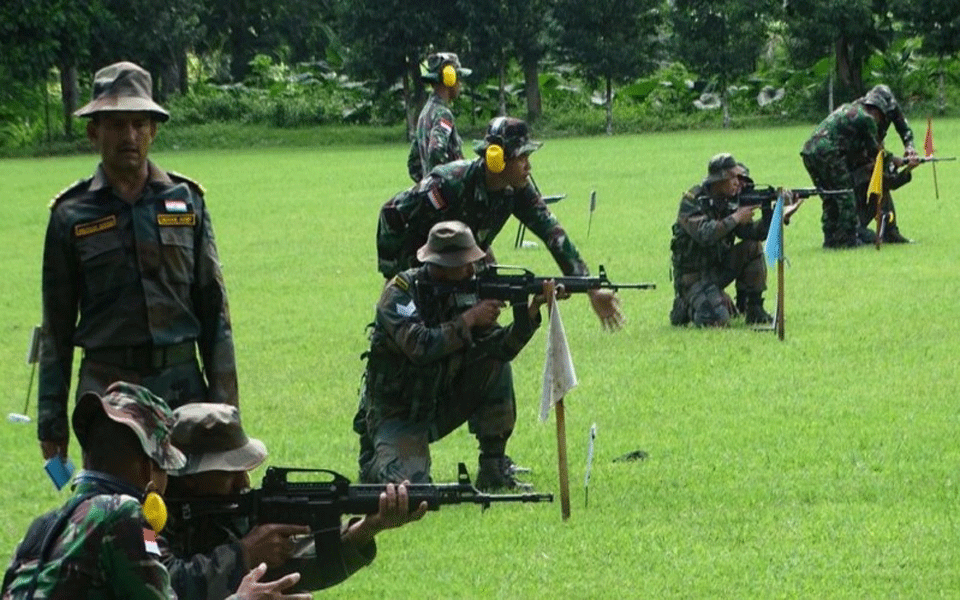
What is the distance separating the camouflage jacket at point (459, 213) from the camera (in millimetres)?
11891

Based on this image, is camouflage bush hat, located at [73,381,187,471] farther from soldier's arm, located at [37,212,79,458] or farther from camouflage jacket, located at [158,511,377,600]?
soldier's arm, located at [37,212,79,458]

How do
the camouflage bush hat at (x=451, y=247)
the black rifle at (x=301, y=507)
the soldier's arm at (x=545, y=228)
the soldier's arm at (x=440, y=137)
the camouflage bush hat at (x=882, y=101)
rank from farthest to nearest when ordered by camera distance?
the camouflage bush hat at (x=882, y=101), the soldier's arm at (x=440, y=137), the soldier's arm at (x=545, y=228), the camouflage bush hat at (x=451, y=247), the black rifle at (x=301, y=507)

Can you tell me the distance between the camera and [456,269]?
Result: 10391 millimetres

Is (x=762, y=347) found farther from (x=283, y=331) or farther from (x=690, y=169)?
(x=690, y=169)

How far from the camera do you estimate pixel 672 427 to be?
1309 cm

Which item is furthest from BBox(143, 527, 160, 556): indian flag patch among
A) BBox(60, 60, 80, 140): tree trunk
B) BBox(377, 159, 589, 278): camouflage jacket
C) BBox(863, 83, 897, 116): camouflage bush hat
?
BBox(60, 60, 80, 140): tree trunk

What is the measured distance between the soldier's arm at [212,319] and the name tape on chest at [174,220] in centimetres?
7

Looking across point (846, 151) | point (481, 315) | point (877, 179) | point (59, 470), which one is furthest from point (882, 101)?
point (59, 470)

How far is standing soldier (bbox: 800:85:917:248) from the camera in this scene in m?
22.9

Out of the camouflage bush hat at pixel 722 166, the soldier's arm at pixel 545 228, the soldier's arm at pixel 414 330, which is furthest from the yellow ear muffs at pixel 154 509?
the camouflage bush hat at pixel 722 166

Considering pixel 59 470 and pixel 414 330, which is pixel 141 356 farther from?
pixel 414 330

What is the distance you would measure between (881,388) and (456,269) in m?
4.86

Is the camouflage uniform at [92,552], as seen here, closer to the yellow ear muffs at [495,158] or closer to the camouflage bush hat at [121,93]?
the camouflage bush hat at [121,93]

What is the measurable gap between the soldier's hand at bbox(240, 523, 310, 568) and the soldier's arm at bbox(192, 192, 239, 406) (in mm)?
1485
